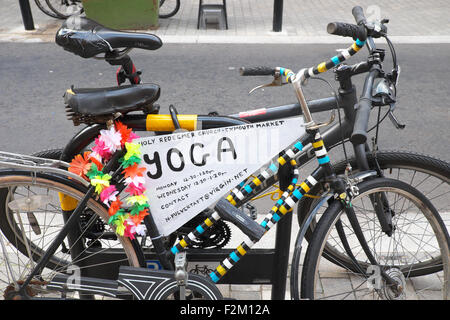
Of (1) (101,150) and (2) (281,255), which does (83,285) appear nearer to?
(1) (101,150)

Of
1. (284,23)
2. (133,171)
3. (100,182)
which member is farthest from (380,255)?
(284,23)

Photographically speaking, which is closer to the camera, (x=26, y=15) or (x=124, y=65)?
(x=124, y=65)

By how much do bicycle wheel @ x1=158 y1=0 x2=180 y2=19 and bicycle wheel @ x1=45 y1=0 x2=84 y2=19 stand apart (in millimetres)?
1681

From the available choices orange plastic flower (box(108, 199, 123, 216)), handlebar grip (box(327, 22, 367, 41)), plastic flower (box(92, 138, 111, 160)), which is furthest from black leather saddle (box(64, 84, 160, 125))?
handlebar grip (box(327, 22, 367, 41))

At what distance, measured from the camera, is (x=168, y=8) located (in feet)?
33.2

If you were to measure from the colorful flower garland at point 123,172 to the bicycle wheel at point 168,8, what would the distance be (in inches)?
320

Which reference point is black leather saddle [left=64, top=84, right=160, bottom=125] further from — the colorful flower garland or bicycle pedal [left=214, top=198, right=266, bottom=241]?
bicycle pedal [left=214, top=198, right=266, bottom=241]

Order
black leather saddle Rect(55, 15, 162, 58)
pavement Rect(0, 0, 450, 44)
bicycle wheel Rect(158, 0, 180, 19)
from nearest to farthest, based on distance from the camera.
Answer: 1. black leather saddle Rect(55, 15, 162, 58)
2. pavement Rect(0, 0, 450, 44)
3. bicycle wheel Rect(158, 0, 180, 19)

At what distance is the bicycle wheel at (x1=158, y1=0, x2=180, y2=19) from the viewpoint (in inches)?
380

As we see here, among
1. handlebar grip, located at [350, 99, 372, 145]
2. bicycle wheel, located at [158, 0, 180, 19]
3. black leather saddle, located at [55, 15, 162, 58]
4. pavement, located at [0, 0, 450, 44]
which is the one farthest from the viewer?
bicycle wheel, located at [158, 0, 180, 19]

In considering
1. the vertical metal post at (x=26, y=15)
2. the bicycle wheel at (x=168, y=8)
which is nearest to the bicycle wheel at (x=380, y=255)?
the bicycle wheel at (x=168, y=8)

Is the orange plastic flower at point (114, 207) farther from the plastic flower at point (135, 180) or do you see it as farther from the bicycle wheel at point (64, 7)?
the bicycle wheel at point (64, 7)

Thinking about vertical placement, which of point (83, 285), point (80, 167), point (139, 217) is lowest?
point (83, 285)

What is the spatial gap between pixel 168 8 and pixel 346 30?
29.4ft
